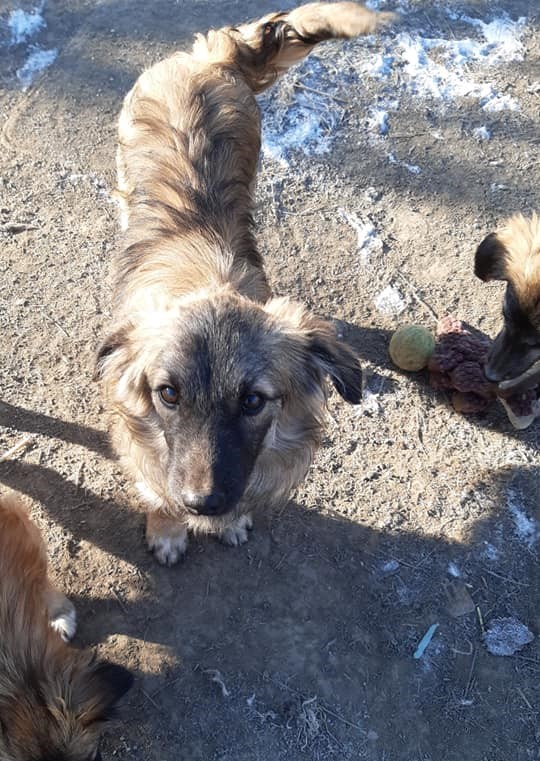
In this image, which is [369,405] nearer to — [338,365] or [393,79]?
[338,365]

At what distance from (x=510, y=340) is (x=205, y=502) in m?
2.15

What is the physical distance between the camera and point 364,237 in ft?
16.4

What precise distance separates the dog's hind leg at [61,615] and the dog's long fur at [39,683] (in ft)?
1.58

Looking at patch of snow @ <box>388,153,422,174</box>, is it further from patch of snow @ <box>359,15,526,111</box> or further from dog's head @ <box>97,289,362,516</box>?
dog's head @ <box>97,289,362,516</box>

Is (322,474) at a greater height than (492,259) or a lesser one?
lesser

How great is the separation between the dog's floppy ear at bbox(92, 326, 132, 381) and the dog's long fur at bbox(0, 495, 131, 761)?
31.8 inches

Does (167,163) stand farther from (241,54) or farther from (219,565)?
(219,565)

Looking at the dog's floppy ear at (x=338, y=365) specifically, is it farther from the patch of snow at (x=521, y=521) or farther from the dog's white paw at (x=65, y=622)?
the dog's white paw at (x=65, y=622)

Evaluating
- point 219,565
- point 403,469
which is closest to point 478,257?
point 403,469

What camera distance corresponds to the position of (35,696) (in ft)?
7.73

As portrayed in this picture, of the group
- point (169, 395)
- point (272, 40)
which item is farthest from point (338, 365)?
point (272, 40)

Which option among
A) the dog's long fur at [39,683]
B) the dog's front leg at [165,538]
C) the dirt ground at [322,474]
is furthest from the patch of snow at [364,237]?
the dog's long fur at [39,683]

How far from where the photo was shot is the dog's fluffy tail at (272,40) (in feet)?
12.8

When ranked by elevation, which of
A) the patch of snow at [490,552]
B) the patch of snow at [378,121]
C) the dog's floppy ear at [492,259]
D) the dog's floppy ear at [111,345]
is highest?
the dog's floppy ear at [111,345]
